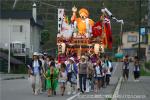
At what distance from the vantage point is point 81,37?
32.5 metres

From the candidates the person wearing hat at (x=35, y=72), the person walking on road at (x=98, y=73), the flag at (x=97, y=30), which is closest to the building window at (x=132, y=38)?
the flag at (x=97, y=30)

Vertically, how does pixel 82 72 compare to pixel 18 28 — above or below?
below

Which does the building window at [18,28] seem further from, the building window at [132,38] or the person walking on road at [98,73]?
the building window at [132,38]

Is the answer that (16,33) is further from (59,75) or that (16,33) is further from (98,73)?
(59,75)

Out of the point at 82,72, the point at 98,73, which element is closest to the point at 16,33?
the point at 98,73

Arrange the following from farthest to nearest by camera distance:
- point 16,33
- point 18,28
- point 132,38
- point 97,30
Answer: point 132,38, point 16,33, point 18,28, point 97,30

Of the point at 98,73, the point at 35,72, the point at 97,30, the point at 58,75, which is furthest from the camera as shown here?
→ the point at 97,30

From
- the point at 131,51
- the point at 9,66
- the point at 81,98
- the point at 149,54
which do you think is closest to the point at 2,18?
the point at 9,66

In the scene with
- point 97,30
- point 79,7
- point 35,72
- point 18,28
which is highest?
point 79,7

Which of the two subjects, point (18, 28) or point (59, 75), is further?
point (18, 28)

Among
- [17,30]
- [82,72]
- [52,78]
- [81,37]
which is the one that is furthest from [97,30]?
[17,30]

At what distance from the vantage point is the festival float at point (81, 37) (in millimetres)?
32156

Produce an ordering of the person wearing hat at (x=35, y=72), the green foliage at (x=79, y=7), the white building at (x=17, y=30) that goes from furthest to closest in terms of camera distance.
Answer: the green foliage at (x=79, y=7), the white building at (x=17, y=30), the person wearing hat at (x=35, y=72)

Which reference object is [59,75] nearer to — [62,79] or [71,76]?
[62,79]
